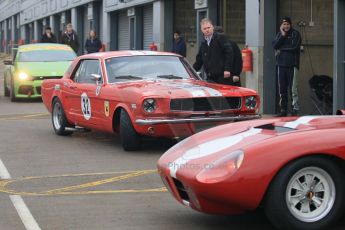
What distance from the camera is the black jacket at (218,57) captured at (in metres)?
12.1

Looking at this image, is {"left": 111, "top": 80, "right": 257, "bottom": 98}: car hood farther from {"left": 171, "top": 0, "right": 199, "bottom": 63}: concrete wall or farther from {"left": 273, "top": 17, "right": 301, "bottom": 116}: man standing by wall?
{"left": 171, "top": 0, "right": 199, "bottom": 63}: concrete wall

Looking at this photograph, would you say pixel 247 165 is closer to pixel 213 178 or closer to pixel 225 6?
pixel 213 178

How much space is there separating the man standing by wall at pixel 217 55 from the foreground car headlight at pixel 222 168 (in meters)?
6.75

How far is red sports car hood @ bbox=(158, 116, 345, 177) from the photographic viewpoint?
557 centimetres

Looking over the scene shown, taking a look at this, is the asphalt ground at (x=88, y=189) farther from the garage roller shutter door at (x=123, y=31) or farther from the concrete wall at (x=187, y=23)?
the garage roller shutter door at (x=123, y=31)

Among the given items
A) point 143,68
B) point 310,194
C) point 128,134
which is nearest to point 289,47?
point 143,68

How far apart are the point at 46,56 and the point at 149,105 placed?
1048cm

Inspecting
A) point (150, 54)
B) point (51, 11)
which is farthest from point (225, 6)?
point (51, 11)

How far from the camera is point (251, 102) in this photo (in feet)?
32.3

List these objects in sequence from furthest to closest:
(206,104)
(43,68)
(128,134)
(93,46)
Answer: (93,46), (43,68), (128,134), (206,104)

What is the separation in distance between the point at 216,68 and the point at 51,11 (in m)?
32.4

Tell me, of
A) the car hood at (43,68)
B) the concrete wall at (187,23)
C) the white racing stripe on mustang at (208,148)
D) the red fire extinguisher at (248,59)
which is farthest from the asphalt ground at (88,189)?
the concrete wall at (187,23)

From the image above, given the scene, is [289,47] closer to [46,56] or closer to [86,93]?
[86,93]

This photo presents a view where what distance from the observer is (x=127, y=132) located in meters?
9.68
